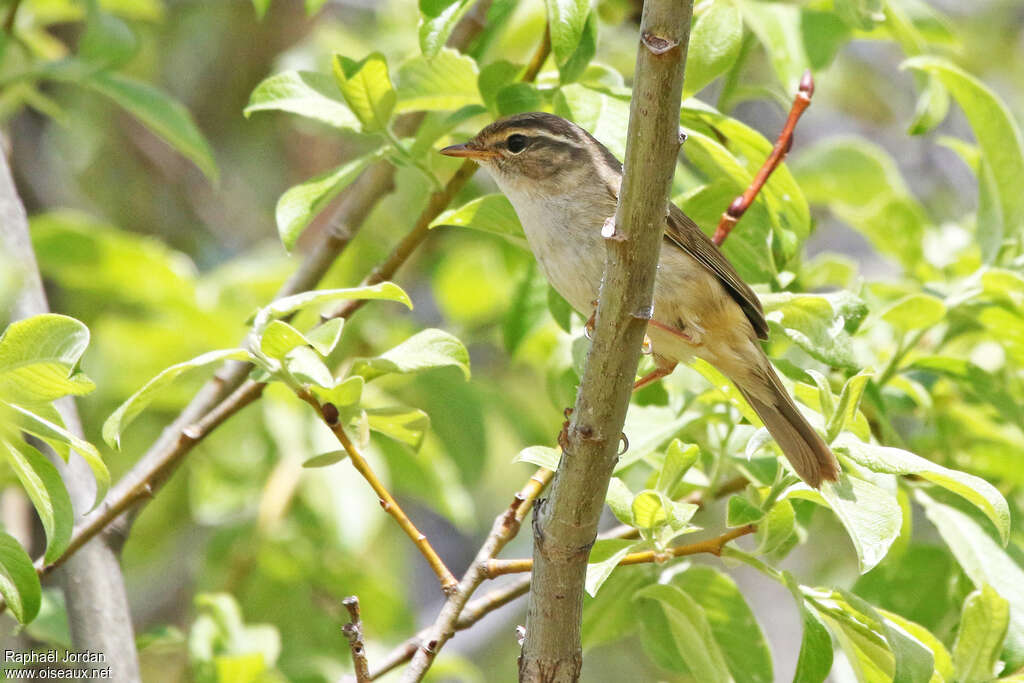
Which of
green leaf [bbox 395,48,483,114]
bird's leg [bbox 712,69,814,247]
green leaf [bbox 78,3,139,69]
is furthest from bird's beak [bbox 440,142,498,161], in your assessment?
green leaf [bbox 78,3,139,69]

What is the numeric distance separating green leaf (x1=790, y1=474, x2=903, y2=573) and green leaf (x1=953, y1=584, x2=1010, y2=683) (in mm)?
359

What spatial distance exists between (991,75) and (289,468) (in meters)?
5.69

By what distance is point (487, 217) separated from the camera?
2420mm

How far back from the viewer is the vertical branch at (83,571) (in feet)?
7.96

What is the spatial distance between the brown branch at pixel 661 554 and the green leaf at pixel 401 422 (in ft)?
1.05

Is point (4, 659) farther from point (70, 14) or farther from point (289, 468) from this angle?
point (70, 14)

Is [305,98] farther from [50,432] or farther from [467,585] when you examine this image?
[467,585]

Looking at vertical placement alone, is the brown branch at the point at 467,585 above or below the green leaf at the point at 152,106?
below

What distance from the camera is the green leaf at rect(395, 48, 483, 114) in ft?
8.23

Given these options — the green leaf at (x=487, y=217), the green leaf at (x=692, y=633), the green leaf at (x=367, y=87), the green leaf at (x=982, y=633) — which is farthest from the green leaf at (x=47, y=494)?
the green leaf at (x=982, y=633)

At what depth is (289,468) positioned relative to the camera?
12.4ft

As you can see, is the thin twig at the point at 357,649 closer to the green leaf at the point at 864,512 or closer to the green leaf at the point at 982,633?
the green leaf at the point at 864,512

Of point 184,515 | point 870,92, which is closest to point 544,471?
point 184,515

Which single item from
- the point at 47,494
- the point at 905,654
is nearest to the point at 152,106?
the point at 47,494
